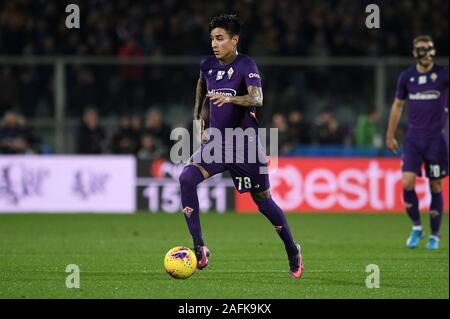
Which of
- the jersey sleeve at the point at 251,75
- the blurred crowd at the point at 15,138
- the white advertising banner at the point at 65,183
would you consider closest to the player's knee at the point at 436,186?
the jersey sleeve at the point at 251,75

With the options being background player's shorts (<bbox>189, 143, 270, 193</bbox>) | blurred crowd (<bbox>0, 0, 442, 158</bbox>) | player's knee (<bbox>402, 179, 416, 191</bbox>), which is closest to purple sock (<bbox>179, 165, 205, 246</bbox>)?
background player's shorts (<bbox>189, 143, 270, 193</bbox>)

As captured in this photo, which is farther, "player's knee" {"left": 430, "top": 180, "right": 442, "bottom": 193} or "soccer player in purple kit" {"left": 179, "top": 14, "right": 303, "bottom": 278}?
"player's knee" {"left": 430, "top": 180, "right": 442, "bottom": 193}

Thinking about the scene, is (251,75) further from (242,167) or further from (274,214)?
(274,214)

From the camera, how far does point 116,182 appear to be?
19.0 m

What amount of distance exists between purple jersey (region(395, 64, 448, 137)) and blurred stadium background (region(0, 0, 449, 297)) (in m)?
4.88

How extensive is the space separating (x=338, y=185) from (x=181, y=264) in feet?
33.8

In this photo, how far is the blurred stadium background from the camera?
19031 mm

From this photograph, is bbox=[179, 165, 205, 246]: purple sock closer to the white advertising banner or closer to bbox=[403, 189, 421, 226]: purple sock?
bbox=[403, 189, 421, 226]: purple sock

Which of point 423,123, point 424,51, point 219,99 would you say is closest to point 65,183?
point 423,123

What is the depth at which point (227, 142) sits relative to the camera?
30.8ft

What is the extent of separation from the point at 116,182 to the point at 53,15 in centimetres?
462

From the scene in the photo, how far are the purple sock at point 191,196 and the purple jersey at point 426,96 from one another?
14.4ft
